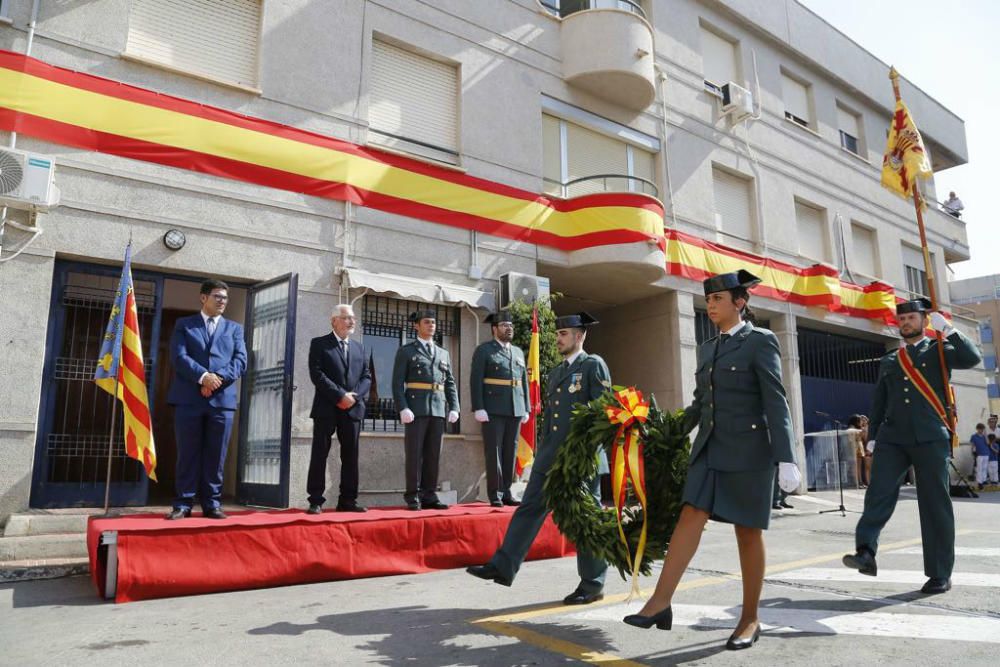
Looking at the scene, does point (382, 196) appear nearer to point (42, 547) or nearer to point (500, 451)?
point (500, 451)

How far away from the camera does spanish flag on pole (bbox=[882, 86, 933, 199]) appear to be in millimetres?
8242

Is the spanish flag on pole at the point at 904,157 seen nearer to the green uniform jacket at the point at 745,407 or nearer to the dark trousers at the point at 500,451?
the dark trousers at the point at 500,451

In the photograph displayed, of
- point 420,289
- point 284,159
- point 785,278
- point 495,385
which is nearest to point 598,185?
point 420,289

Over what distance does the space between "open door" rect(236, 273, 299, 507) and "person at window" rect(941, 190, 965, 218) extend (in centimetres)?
2295

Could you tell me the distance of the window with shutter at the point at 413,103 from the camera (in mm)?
10305

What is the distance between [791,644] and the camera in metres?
3.74

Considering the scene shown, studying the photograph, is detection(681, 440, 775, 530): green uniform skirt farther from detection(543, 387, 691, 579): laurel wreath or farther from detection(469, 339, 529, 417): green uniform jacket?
detection(469, 339, 529, 417): green uniform jacket

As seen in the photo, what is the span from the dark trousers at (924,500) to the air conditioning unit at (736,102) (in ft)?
36.4

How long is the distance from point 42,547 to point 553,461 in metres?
4.77

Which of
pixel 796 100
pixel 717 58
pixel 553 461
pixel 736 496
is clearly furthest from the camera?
pixel 796 100

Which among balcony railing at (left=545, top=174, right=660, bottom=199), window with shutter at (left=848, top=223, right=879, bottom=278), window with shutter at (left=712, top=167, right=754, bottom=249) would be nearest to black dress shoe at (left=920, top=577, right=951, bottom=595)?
balcony railing at (left=545, top=174, right=660, bottom=199)

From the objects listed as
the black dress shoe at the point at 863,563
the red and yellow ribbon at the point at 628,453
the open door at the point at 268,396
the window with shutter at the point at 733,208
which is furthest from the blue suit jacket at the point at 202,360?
the window with shutter at the point at 733,208

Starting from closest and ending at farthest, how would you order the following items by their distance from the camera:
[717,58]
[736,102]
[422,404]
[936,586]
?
1. [936,586]
2. [422,404]
3. [736,102]
4. [717,58]

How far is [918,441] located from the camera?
Result: 5242mm
